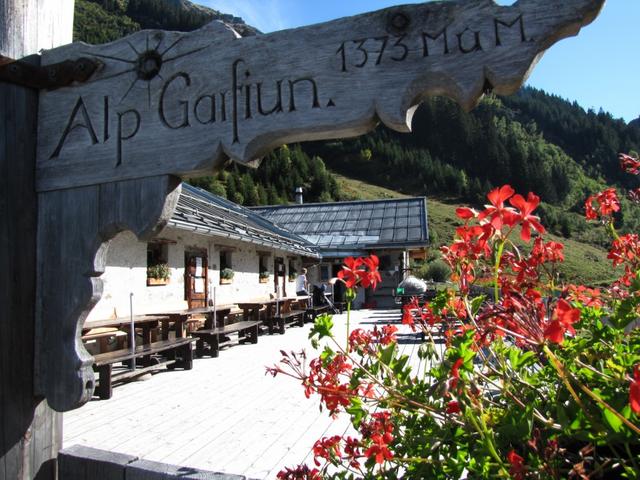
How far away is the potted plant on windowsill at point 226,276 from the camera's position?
12094mm

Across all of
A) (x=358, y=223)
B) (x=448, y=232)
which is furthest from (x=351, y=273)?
(x=448, y=232)

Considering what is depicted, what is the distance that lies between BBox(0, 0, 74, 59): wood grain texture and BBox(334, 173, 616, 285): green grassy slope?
41.9 metres

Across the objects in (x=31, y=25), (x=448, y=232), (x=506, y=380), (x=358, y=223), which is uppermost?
(x=448, y=232)

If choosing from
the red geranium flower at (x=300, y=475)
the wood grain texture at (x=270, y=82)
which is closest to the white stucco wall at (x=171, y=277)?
the wood grain texture at (x=270, y=82)

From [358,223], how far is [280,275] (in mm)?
8391

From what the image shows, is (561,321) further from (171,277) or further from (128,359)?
(171,277)

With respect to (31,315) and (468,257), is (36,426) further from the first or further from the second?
(468,257)

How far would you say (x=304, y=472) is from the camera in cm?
141

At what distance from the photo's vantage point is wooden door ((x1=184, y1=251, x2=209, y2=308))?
10.5 m

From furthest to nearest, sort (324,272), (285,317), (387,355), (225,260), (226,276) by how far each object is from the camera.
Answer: (324,272) → (285,317) → (225,260) → (226,276) → (387,355)

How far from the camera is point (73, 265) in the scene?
1.90 metres

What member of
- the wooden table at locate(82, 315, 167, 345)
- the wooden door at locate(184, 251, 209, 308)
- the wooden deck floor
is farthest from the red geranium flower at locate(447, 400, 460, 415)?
the wooden door at locate(184, 251, 209, 308)

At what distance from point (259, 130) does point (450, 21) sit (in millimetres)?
714

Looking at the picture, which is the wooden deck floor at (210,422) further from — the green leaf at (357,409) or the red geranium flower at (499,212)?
the red geranium flower at (499,212)
